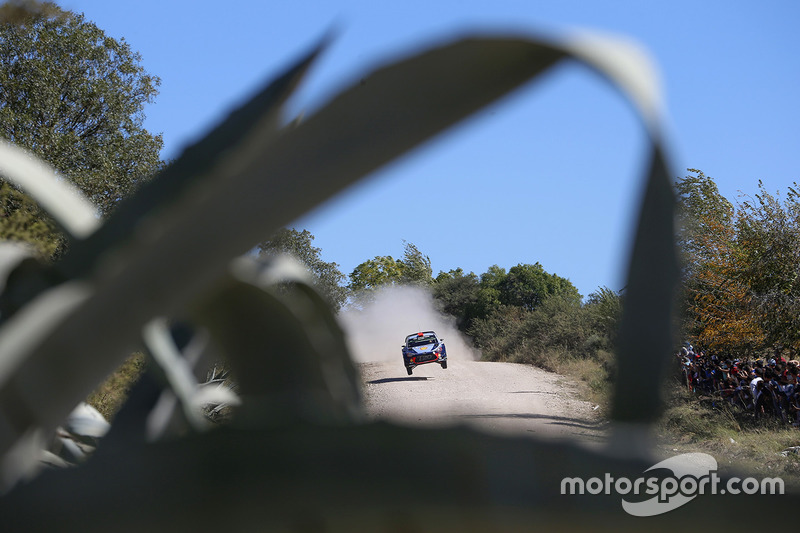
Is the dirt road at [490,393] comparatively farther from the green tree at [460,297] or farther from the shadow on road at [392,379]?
the green tree at [460,297]

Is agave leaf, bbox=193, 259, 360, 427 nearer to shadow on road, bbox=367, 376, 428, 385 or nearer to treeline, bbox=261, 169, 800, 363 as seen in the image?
treeline, bbox=261, 169, 800, 363

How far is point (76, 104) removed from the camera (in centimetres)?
1992

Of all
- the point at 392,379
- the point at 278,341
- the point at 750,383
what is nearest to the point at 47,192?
the point at 278,341

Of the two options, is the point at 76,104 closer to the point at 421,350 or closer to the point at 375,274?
the point at 421,350

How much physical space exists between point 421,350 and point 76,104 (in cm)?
1720

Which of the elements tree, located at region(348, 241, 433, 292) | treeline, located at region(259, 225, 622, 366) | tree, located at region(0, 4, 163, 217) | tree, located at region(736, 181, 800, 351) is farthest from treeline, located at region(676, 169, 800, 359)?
tree, located at region(348, 241, 433, 292)

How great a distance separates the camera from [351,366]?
1.14 metres

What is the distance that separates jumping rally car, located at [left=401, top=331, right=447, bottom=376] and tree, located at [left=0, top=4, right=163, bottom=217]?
14552 millimetres

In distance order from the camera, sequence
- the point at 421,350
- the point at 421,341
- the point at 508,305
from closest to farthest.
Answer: the point at 421,350, the point at 421,341, the point at 508,305

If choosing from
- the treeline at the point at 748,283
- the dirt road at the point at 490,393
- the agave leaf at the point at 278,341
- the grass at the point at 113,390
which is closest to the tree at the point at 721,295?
the treeline at the point at 748,283

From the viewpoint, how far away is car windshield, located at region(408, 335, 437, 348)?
30625 mm

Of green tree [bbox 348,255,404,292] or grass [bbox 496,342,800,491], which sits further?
green tree [bbox 348,255,404,292]

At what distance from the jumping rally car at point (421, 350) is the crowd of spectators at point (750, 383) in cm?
1102

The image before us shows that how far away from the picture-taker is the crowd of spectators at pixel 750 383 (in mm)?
14602
